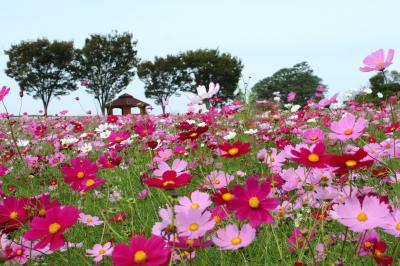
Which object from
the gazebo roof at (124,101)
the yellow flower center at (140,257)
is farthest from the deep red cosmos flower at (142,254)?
the gazebo roof at (124,101)

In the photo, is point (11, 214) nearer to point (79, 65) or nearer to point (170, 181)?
point (170, 181)

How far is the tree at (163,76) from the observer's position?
35.0 metres

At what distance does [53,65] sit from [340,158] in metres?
33.1

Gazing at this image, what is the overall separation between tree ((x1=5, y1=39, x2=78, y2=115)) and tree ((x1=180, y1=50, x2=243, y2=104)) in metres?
10.1

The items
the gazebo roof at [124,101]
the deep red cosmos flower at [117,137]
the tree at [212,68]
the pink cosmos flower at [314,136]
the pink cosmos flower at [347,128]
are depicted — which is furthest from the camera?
the tree at [212,68]

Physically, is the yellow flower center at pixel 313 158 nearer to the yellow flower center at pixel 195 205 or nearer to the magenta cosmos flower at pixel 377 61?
the yellow flower center at pixel 195 205

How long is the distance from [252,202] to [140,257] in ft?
0.99

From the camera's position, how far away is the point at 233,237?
1062mm

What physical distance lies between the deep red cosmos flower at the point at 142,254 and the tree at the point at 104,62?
1238 inches

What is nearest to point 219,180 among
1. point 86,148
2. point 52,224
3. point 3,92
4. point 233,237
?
point 233,237

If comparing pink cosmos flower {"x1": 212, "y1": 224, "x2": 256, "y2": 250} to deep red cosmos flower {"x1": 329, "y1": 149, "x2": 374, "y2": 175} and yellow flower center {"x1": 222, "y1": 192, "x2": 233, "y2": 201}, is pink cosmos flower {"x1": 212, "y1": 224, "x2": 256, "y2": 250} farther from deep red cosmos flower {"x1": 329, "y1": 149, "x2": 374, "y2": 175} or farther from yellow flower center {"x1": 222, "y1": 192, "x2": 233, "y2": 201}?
deep red cosmos flower {"x1": 329, "y1": 149, "x2": 374, "y2": 175}

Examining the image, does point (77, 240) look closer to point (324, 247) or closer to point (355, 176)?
point (324, 247)

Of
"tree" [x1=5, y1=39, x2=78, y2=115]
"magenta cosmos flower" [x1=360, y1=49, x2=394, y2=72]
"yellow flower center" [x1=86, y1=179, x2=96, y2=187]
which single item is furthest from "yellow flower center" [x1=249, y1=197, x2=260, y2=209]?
"tree" [x1=5, y1=39, x2=78, y2=115]

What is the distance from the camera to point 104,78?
31781mm
